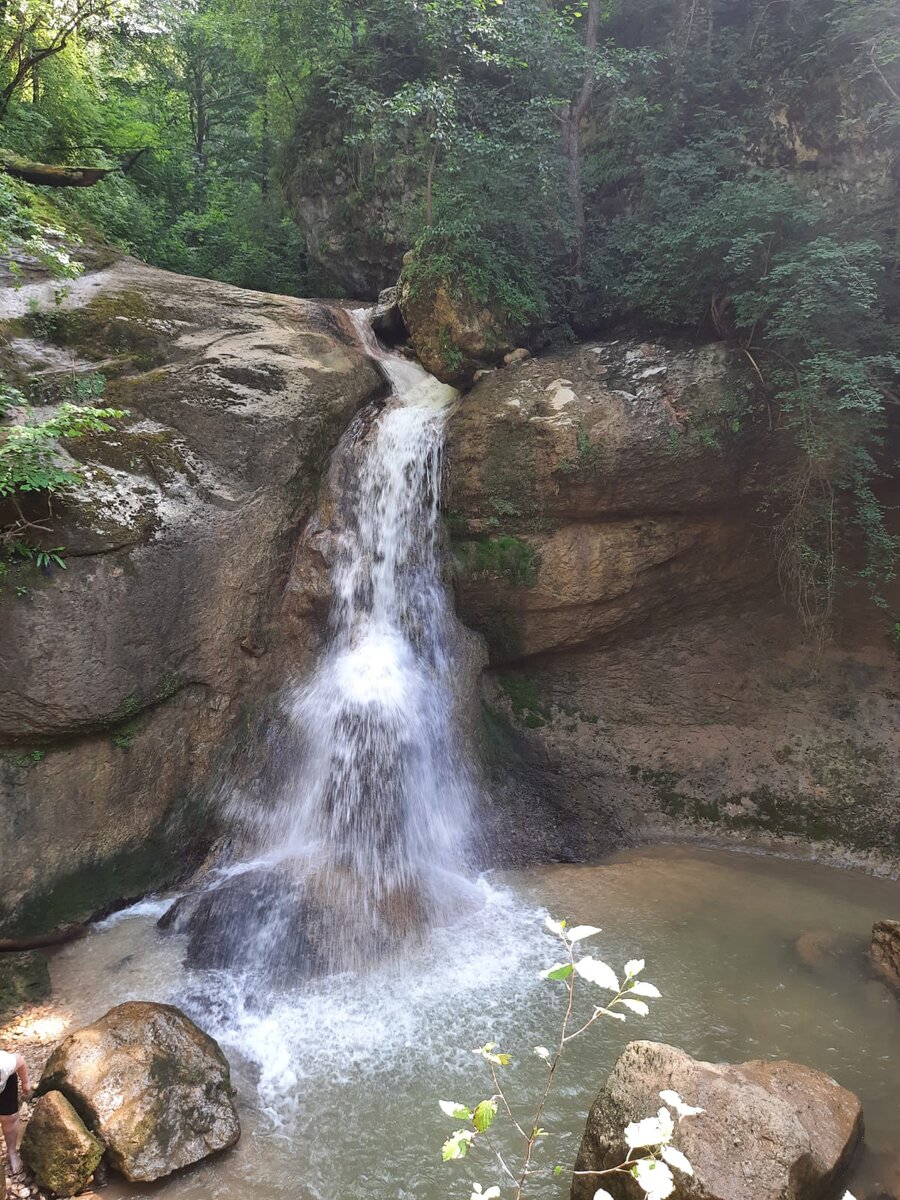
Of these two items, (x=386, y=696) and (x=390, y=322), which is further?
(x=390, y=322)

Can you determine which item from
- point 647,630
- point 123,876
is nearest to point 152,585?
point 123,876

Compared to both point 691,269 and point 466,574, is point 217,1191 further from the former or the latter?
point 691,269

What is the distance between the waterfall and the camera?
5.82 metres

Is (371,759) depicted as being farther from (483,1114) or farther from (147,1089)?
(483,1114)

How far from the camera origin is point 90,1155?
3748 millimetres

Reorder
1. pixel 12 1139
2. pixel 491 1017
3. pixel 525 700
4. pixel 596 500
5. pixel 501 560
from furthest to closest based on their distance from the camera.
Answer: pixel 525 700 < pixel 501 560 < pixel 596 500 < pixel 491 1017 < pixel 12 1139

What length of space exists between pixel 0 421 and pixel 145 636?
2.26 meters

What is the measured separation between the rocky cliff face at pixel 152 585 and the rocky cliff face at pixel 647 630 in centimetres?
213

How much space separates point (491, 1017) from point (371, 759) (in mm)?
2850

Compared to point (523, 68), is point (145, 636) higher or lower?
lower

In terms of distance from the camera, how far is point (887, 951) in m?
5.62

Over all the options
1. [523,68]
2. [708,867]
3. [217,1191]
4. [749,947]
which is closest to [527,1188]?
[217,1191]

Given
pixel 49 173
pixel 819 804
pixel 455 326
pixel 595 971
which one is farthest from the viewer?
pixel 455 326

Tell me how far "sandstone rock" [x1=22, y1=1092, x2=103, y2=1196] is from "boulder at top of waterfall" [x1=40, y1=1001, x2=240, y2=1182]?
0.32 ft
